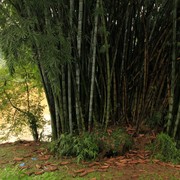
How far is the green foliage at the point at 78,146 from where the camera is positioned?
2168 mm

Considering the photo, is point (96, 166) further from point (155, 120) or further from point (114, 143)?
point (155, 120)

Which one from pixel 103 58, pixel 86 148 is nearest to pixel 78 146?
pixel 86 148

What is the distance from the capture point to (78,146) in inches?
86.6

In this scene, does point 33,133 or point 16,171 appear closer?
point 16,171

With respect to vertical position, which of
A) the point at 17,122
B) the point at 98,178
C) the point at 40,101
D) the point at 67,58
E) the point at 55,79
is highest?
the point at 67,58

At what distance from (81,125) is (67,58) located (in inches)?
28.4

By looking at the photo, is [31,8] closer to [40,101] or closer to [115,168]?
[115,168]

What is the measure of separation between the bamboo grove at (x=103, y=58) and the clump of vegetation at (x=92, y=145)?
0.38ft

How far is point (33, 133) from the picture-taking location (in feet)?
11.0

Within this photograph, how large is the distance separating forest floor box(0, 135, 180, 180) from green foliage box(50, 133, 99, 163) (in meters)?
0.06

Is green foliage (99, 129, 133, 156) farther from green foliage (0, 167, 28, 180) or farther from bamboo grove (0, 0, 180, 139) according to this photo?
green foliage (0, 167, 28, 180)

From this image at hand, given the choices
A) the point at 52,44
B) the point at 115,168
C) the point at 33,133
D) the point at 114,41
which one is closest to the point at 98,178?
the point at 115,168

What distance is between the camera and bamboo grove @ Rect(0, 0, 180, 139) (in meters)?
1.96

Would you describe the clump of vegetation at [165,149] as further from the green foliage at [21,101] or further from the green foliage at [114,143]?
the green foliage at [21,101]
